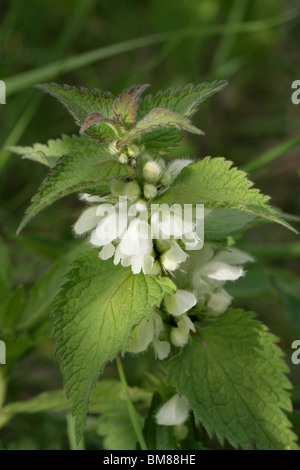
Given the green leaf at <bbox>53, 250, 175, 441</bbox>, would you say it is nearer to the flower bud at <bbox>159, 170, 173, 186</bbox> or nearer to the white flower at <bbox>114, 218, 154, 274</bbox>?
the white flower at <bbox>114, 218, 154, 274</bbox>

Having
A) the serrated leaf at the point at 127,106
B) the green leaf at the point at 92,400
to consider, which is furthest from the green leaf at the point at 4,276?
the serrated leaf at the point at 127,106

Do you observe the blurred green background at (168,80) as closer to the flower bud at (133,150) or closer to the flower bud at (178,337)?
the flower bud at (178,337)

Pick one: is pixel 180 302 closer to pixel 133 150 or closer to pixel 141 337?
pixel 141 337

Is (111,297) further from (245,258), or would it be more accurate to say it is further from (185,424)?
(185,424)

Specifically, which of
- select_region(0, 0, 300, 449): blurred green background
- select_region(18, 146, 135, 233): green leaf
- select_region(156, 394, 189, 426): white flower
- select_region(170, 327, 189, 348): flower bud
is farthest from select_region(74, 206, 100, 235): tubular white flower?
select_region(0, 0, 300, 449): blurred green background

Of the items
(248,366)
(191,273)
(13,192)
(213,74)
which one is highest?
(213,74)

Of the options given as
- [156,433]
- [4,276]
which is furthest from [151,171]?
[4,276]

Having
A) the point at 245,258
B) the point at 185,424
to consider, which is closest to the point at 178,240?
the point at 245,258
